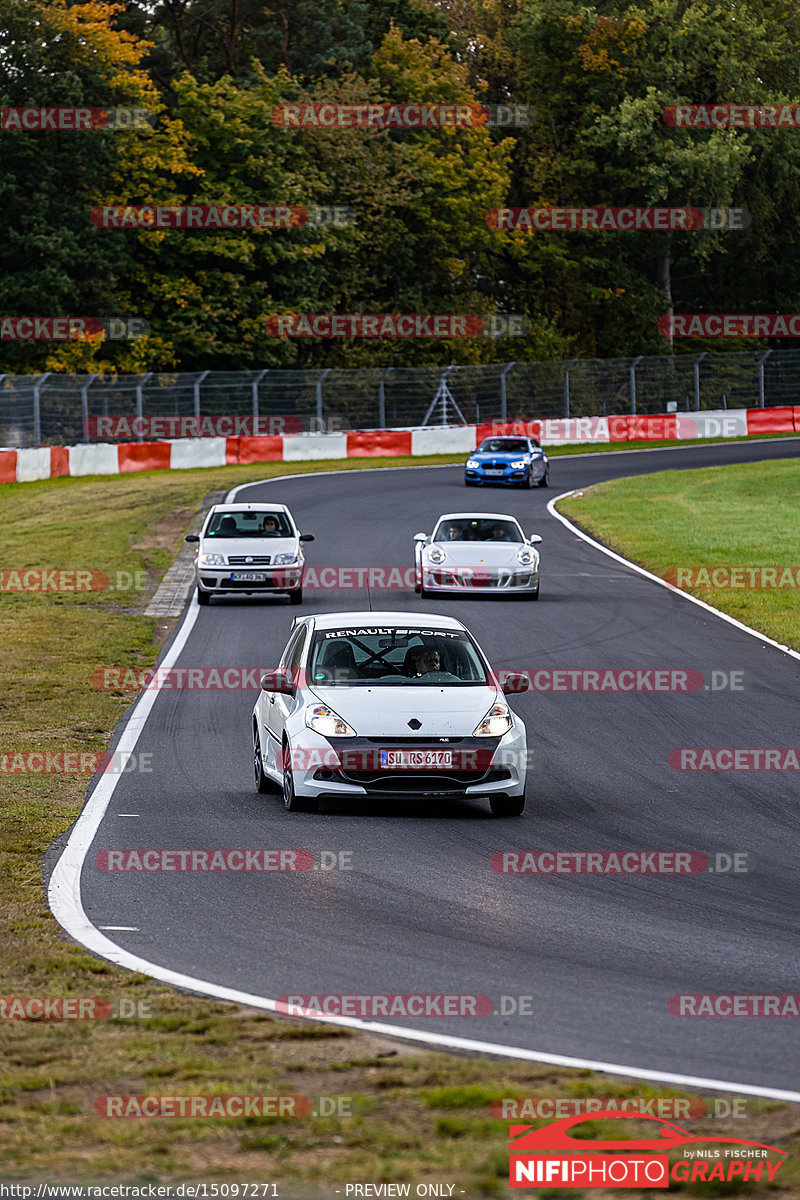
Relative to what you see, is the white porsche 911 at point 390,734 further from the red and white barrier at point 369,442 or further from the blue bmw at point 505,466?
the red and white barrier at point 369,442

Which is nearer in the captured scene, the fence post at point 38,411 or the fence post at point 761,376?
the fence post at point 38,411

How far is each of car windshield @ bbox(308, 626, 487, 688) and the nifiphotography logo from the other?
22.6 feet

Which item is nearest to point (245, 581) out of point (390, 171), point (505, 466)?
point (505, 466)

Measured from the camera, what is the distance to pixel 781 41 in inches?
3147

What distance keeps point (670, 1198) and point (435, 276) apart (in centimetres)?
7078

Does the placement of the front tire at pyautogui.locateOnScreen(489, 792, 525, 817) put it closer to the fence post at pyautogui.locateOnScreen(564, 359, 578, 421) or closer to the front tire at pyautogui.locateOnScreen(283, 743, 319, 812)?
the front tire at pyautogui.locateOnScreen(283, 743, 319, 812)

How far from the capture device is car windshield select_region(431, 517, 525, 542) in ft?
87.4

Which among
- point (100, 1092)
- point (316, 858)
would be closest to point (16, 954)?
point (100, 1092)

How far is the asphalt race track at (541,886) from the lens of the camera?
7.09 metres

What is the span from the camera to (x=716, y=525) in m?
35.2

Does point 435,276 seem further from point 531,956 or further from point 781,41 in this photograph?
point 531,956

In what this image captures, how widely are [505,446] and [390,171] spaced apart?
3027cm

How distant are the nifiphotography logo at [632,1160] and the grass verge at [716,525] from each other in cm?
1592

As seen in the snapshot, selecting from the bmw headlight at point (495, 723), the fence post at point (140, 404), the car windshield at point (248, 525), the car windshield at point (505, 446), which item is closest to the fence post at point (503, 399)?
the car windshield at point (505, 446)
